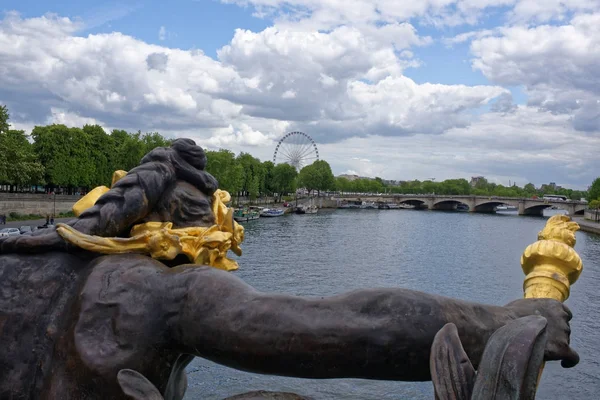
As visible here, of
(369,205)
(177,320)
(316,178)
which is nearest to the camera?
(177,320)

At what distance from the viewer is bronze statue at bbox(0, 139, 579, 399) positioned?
2.13 meters

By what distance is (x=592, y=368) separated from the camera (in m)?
14.4

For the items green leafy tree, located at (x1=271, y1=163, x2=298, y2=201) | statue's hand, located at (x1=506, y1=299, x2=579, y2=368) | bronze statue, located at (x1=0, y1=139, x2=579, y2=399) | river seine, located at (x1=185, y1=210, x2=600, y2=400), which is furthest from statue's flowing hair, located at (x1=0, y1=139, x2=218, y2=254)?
green leafy tree, located at (x1=271, y1=163, x2=298, y2=201)

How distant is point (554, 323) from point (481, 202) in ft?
341

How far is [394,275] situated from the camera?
2788 cm

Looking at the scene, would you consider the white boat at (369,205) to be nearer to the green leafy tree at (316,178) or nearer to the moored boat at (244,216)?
the green leafy tree at (316,178)

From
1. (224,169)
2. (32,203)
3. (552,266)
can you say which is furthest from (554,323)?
(224,169)

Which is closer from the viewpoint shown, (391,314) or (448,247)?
(391,314)

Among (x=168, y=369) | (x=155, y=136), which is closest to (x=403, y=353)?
(x=168, y=369)

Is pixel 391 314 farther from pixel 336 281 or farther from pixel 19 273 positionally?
pixel 336 281

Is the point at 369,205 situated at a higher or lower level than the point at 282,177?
lower

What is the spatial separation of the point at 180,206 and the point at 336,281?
2239 cm

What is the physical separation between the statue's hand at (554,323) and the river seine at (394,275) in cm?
822

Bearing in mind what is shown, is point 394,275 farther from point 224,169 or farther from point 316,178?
point 316,178
